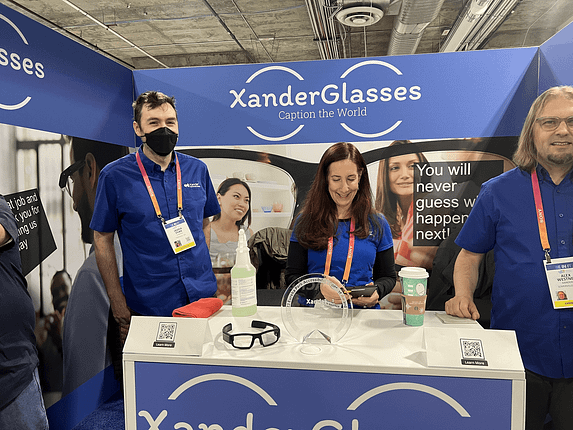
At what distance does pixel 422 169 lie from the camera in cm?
294

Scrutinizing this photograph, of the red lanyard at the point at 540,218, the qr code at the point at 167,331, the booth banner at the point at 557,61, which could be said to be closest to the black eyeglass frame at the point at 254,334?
the qr code at the point at 167,331

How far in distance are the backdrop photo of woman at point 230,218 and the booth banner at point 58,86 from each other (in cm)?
83

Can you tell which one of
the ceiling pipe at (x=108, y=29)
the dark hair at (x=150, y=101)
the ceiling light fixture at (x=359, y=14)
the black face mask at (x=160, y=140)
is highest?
the ceiling pipe at (x=108, y=29)

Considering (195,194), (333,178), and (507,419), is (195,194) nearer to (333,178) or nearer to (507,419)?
(333,178)

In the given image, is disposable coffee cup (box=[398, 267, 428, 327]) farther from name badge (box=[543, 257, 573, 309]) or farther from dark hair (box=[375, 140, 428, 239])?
dark hair (box=[375, 140, 428, 239])

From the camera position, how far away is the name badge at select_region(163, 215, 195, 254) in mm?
2375

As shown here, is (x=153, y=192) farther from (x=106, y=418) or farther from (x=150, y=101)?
(x=106, y=418)

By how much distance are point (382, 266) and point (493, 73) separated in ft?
5.10

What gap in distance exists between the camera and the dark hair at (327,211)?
2199mm

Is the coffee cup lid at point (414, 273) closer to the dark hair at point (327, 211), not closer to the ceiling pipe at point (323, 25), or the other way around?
the dark hair at point (327, 211)

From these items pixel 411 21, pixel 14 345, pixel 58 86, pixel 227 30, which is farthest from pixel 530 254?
pixel 227 30

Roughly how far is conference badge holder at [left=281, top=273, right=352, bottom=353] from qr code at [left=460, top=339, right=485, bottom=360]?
1.06 feet

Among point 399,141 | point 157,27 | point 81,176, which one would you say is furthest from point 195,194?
point 157,27

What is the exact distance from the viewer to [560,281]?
1.88 m
